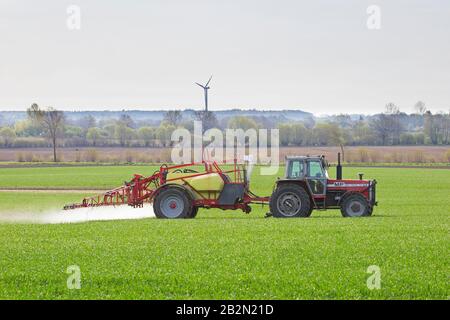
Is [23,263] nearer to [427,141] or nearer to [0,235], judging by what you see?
[0,235]

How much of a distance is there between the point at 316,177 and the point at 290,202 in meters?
1.30

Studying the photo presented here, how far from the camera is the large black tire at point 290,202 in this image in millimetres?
28031

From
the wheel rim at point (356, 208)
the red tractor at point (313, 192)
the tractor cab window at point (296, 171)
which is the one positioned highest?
the tractor cab window at point (296, 171)

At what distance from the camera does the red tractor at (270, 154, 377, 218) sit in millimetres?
28078

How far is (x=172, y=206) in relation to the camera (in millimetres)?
28656

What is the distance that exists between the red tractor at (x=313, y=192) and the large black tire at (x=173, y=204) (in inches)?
116

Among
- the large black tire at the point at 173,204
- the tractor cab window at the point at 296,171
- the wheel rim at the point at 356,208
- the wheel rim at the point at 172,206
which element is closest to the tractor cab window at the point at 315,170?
the tractor cab window at the point at 296,171

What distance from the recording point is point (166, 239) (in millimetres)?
20656

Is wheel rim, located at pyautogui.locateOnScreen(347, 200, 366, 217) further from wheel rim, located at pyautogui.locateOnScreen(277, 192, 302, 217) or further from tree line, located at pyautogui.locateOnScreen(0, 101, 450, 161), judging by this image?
tree line, located at pyautogui.locateOnScreen(0, 101, 450, 161)

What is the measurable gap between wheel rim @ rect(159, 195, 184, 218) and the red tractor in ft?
10.4

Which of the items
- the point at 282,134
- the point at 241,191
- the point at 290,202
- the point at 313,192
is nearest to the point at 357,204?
the point at 313,192

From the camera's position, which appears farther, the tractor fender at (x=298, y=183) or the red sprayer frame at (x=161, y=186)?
the red sprayer frame at (x=161, y=186)

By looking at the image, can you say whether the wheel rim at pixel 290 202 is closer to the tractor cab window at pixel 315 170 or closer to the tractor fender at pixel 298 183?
the tractor fender at pixel 298 183
